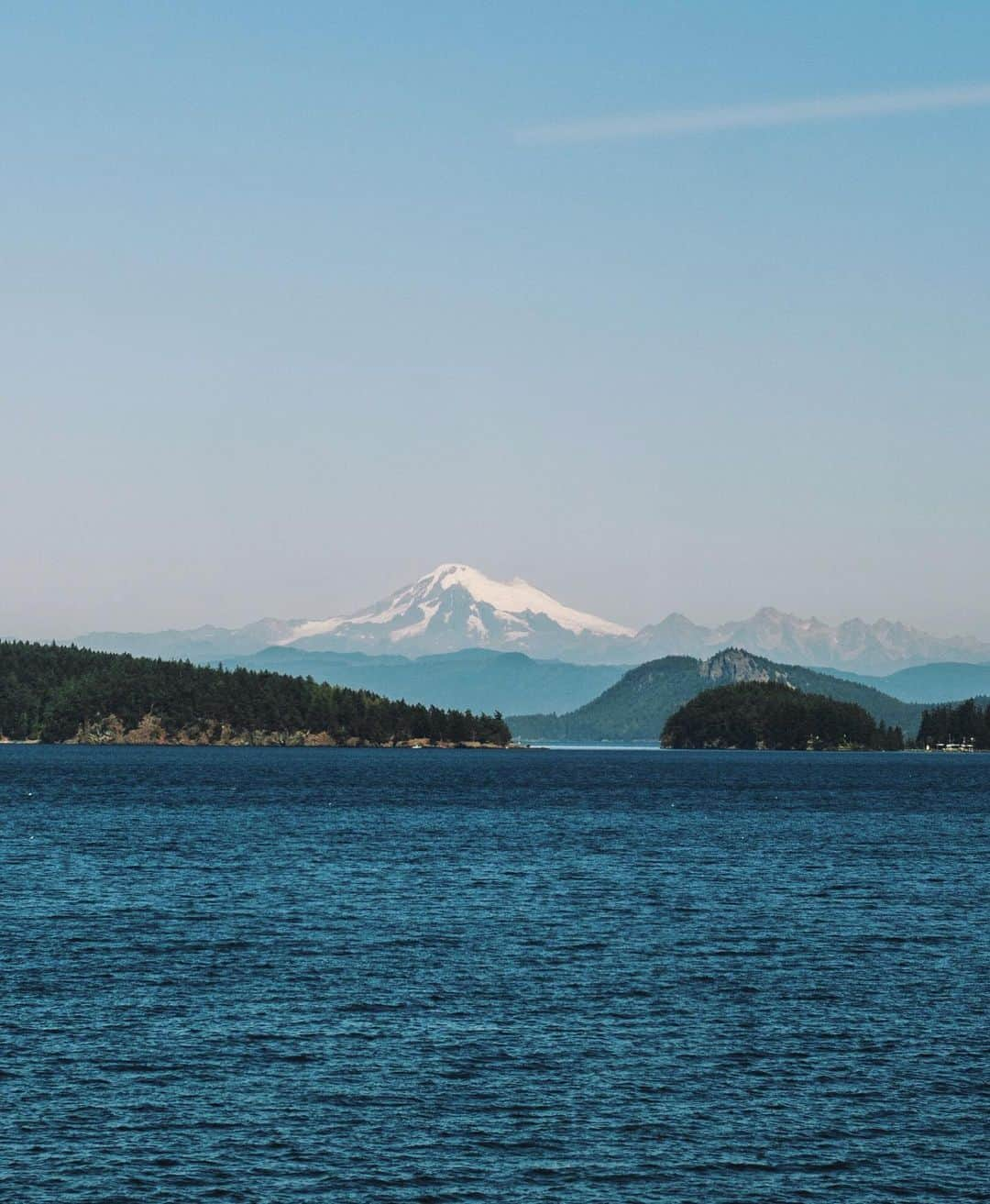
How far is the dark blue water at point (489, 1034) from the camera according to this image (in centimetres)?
4309

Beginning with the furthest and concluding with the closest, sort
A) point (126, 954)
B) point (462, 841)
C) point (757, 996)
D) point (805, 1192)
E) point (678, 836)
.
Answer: point (678, 836)
point (462, 841)
point (126, 954)
point (757, 996)
point (805, 1192)

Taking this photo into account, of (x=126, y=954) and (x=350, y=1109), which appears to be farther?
(x=126, y=954)

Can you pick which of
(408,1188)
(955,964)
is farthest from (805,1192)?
(955,964)

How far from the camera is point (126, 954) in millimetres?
74438

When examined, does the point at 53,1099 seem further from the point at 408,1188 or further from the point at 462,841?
the point at 462,841

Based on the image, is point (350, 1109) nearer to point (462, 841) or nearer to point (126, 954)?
point (126, 954)

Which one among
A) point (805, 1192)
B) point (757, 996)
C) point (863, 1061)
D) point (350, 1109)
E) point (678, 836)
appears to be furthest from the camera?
point (678, 836)

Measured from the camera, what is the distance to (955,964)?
75.1m

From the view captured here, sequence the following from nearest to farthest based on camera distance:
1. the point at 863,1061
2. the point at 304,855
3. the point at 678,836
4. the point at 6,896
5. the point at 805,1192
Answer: the point at 805,1192 < the point at 863,1061 < the point at 6,896 < the point at 304,855 < the point at 678,836

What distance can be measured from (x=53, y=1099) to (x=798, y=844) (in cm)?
10419

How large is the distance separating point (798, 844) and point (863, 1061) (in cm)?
9148

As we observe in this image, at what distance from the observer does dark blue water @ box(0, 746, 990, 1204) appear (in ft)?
141

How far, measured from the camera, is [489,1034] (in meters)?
58.7

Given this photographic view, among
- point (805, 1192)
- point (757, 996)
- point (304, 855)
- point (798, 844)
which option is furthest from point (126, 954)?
point (798, 844)
